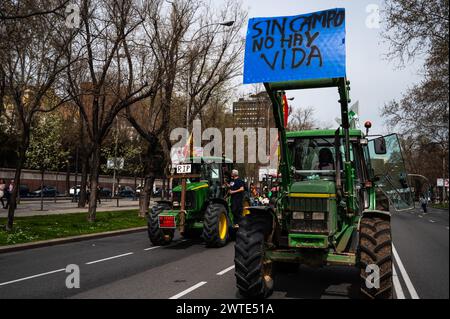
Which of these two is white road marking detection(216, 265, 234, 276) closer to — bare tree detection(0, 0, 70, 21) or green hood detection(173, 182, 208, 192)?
green hood detection(173, 182, 208, 192)

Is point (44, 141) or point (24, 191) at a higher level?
point (44, 141)

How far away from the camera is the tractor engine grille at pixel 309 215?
6.13 m

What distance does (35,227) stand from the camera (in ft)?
53.3

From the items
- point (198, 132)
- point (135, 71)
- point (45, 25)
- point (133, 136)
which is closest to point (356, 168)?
point (45, 25)

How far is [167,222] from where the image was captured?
1206cm

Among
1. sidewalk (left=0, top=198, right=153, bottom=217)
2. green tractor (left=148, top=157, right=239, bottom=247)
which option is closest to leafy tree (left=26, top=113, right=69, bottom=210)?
sidewalk (left=0, top=198, right=153, bottom=217)

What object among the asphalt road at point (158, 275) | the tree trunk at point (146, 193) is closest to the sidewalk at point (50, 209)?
the tree trunk at point (146, 193)

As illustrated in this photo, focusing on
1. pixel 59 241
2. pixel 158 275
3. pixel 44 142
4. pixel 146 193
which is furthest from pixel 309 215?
pixel 44 142

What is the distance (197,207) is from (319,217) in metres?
7.17

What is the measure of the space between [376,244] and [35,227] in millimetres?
14028

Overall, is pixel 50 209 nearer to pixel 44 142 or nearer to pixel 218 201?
pixel 44 142

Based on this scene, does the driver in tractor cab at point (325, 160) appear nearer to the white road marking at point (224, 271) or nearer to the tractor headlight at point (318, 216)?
the tractor headlight at point (318, 216)

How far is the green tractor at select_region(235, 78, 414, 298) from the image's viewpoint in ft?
18.8

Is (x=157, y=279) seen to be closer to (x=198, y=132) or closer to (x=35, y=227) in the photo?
(x=35, y=227)
